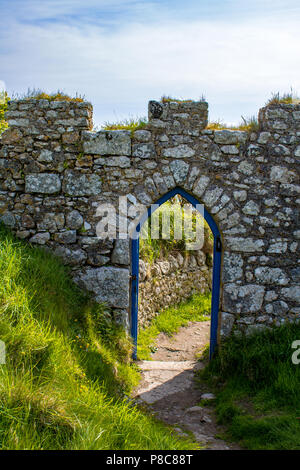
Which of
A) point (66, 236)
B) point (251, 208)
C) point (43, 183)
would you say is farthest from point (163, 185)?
point (43, 183)

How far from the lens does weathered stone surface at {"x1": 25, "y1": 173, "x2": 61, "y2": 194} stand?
5.33m

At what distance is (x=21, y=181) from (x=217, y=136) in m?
2.73

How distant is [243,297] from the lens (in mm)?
5301

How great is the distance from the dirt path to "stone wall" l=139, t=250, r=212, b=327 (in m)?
0.84

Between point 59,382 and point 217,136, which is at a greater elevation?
point 217,136

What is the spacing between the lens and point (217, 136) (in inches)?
204

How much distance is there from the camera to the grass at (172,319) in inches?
273

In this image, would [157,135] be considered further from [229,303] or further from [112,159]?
[229,303]

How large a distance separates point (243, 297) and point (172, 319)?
129 inches

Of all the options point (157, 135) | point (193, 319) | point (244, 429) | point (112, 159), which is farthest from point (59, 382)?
point (193, 319)

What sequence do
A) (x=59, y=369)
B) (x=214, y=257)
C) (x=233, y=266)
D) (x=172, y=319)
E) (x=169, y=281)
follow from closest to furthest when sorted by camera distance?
(x=59, y=369), (x=233, y=266), (x=214, y=257), (x=172, y=319), (x=169, y=281)

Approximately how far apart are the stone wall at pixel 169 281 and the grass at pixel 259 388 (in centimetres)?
248

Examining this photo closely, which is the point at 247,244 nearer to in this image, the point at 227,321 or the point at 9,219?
the point at 227,321

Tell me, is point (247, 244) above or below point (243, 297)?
above
